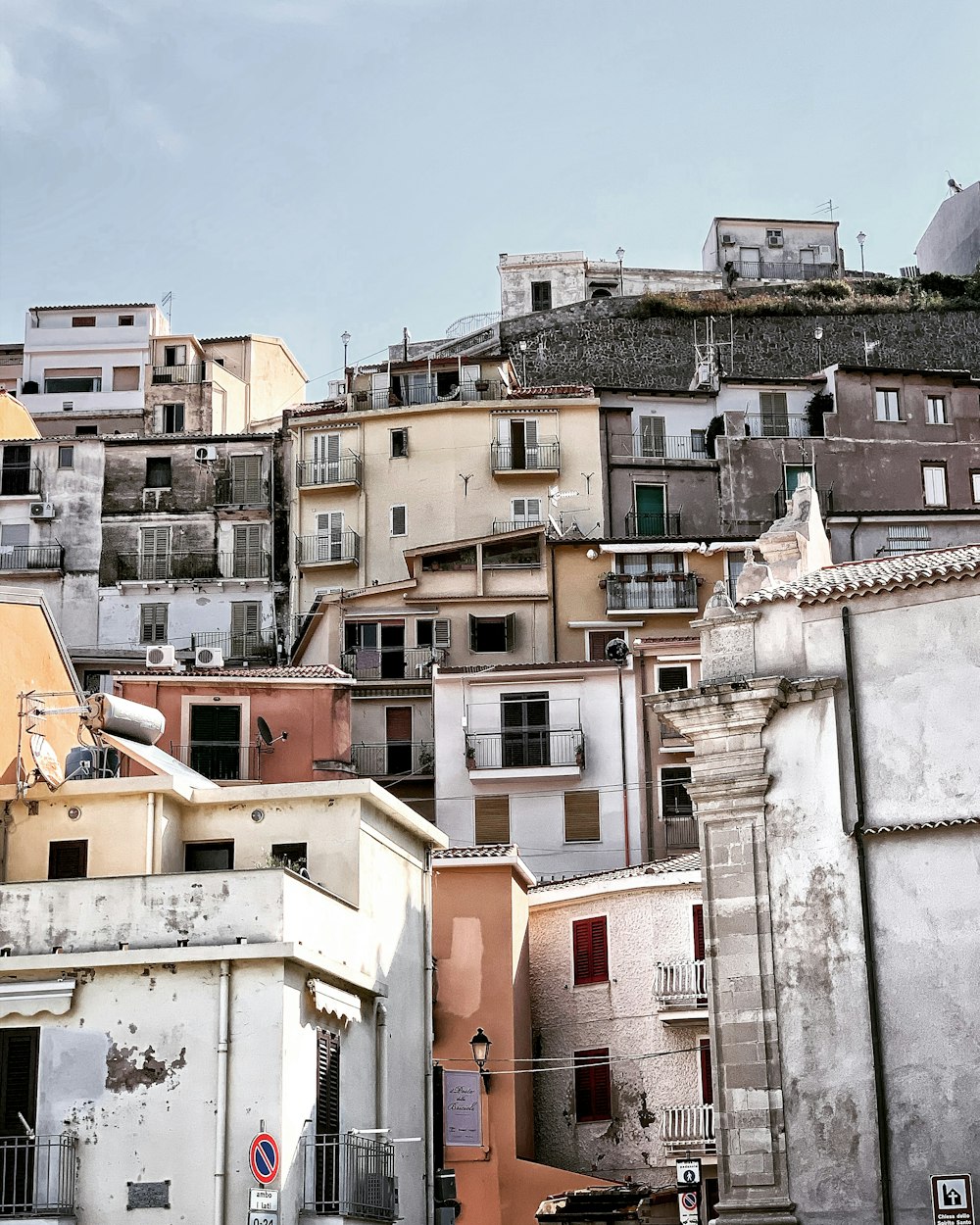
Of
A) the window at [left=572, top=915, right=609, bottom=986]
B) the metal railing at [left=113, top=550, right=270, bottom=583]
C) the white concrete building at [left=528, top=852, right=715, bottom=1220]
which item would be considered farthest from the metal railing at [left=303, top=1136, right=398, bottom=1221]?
the metal railing at [left=113, top=550, right=270, bottom=583]

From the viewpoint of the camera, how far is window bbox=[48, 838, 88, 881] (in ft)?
96.4

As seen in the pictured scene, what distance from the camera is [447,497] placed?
6241 centimetres

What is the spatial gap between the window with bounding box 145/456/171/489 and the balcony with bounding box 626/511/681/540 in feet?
52.0

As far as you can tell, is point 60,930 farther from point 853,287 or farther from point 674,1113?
point 853,287

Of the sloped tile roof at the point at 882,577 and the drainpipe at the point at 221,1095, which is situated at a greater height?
the sloped tile roof at the point at 882,577

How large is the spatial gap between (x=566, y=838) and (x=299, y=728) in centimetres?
749

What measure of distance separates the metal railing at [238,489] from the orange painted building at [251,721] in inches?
733

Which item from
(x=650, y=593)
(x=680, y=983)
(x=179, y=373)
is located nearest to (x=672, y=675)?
(x=650, y=593)

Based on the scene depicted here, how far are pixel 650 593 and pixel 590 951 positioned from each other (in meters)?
17.6

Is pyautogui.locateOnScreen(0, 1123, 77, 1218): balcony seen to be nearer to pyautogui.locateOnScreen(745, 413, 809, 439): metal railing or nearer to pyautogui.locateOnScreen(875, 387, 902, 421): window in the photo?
pyautogui.locateOnScreen(745, 413, 809, 439): metal railing

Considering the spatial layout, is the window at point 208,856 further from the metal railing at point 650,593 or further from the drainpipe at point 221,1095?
the metal railing at point 650,593

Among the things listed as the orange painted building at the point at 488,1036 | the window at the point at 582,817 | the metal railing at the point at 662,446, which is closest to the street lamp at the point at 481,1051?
the orange painted building at the point at 488,1036

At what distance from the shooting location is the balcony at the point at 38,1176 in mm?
25016

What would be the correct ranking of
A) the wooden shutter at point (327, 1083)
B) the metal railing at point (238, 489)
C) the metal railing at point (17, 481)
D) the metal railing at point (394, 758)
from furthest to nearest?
the metal railing at point (238, 489), the metal railing at point (17, 481), the metal railing at point (394, 758), the wooden shutter at point (327, 1083)
